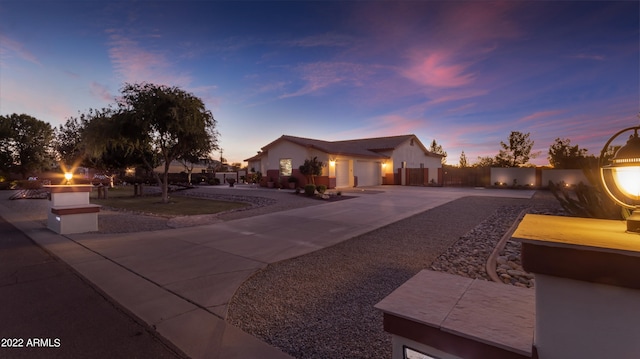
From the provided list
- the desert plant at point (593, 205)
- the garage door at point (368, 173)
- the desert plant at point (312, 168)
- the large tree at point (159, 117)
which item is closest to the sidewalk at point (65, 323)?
the desert plant at point (593, 205)

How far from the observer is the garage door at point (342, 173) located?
25814mm

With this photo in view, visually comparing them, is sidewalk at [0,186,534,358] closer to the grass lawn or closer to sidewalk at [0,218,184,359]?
sidewalk at [0,218,184,359]

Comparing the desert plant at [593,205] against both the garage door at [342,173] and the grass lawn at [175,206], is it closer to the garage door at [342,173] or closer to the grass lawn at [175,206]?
the grass lawn at [175,206]

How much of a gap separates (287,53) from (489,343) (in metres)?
14.6

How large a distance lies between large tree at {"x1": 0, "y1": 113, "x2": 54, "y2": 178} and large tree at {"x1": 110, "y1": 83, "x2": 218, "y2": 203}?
42.4m

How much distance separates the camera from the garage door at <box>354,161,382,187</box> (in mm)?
28309

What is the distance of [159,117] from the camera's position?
53.0ft

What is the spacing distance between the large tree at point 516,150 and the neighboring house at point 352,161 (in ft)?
42.5

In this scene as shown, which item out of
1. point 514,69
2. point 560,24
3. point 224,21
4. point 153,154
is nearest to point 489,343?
point 560,24

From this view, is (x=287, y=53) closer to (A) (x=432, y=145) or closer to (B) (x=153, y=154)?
(B) (x=153, y=154)

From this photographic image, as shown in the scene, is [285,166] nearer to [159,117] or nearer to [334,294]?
[159,117]

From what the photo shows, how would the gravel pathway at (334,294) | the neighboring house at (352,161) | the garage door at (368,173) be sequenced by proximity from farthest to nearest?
the garage door at (368,173) → the neighboring house at (352,161) → the gravel pathway at (334,294)

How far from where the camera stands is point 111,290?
172 inches

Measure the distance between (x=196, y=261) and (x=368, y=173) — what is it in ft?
82.1
